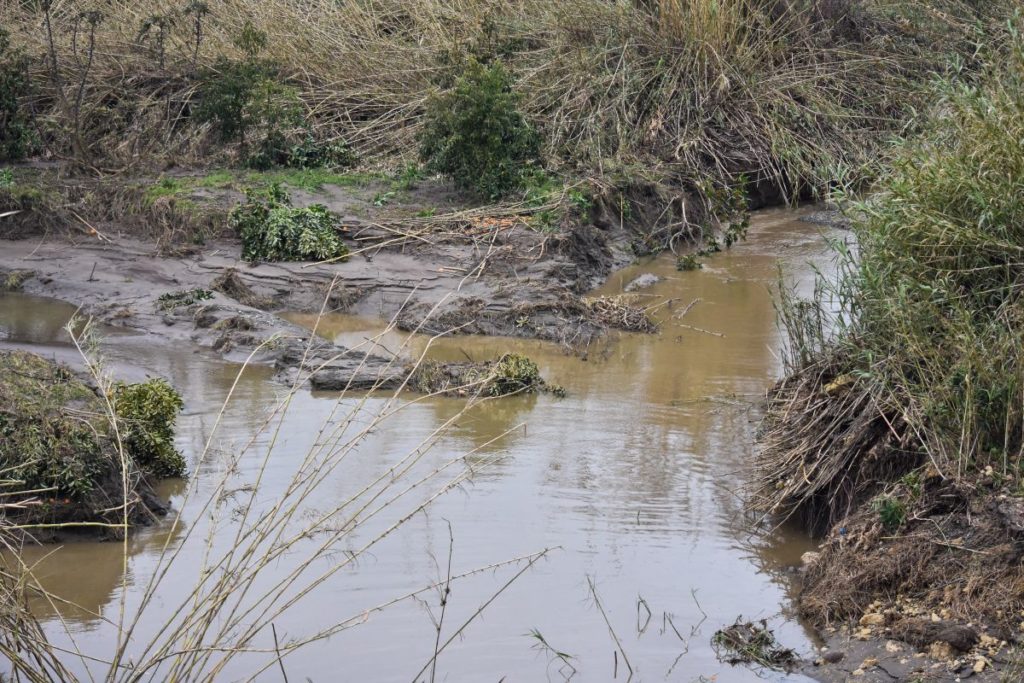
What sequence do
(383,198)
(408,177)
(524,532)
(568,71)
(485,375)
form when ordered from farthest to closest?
(568,71), (408,177), (383,198), (485,375), (524,532)

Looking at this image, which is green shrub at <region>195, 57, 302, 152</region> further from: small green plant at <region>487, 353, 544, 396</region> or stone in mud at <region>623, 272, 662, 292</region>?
small green plant at <region>487, 353, 544, 396</region>

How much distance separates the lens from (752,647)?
14.6ft

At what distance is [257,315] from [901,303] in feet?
17.6

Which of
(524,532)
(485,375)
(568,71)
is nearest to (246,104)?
(568,71)

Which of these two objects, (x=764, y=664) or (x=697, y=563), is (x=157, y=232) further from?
(x=764, y=664)

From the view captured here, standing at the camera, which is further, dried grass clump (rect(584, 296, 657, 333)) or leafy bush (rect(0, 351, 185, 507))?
dried grass clump (rect(584, 296, 657, 333))

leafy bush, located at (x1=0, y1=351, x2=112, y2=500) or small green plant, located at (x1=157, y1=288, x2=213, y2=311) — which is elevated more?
small green plant, located at (x1=157, y1=288, x2=213, y2=311)

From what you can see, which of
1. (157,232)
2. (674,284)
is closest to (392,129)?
(157,232)

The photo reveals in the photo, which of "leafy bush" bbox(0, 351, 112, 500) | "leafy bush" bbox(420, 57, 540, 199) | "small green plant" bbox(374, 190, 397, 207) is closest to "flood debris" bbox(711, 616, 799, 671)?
"leafy bush" bbox(0, 351, 112, 500)

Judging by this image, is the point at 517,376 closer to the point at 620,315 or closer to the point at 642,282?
the point at 620,315

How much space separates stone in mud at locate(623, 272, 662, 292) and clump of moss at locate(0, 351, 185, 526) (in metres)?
5.00

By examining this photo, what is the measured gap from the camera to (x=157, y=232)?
1101 centimetres

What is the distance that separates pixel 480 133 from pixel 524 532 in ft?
20.8

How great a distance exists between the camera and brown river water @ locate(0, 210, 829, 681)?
14.9ft
